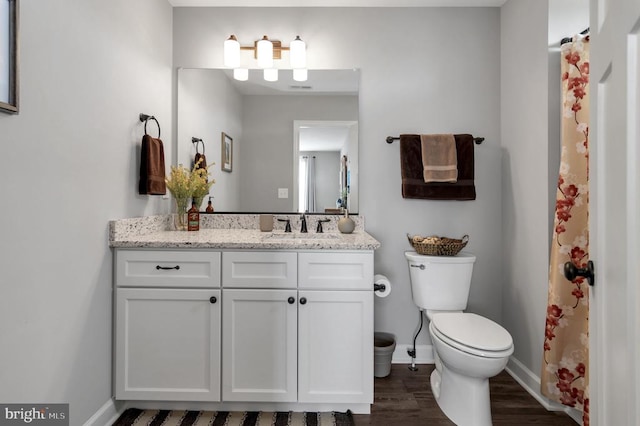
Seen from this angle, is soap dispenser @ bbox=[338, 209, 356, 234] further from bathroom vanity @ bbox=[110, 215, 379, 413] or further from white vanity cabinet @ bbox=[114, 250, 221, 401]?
white vanity cabinet @ bbox=[114, 250, 221, 401]

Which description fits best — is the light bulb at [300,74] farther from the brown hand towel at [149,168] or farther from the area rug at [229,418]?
the area rug at [229,418]

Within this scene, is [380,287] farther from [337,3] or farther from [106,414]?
[337,3]

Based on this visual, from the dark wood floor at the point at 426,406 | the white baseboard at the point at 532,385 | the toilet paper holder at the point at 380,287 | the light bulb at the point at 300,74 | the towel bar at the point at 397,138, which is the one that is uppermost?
the light bulb at the point at 300,74

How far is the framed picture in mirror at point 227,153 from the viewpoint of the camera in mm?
2603

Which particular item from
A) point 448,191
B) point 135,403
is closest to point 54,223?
point 135,403

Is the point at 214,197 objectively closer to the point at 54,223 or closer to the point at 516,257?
the point at 54,223

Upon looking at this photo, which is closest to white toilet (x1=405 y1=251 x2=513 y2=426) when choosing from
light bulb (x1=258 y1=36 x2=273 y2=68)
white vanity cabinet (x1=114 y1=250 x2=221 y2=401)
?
white vanity cabinet (x1=114 y1=250 x2=221 y2=401)

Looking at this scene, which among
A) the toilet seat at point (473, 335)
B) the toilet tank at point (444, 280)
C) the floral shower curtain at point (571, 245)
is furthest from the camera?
the toilet tank at point (444, 280)

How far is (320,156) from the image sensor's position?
2596 millimetres

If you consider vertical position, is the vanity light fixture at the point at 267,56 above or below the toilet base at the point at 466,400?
above

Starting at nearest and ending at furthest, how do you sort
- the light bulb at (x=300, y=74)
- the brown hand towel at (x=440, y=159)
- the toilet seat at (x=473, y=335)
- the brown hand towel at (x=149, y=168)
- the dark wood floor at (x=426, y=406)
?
the toilet seat at (x=473, y=335)
the dark wood floor at (x=426, y=406)
the brown hand towel at (x=149, y=168)
the brown hand towel at (x=440, y=159)
the light bulb at (x=300, y=74)

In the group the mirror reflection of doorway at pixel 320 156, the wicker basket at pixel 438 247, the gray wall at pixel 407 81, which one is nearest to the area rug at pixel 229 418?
the gray wall at pixel 407 81

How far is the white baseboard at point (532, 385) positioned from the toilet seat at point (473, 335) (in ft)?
1.80

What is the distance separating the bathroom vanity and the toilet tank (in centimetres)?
53
